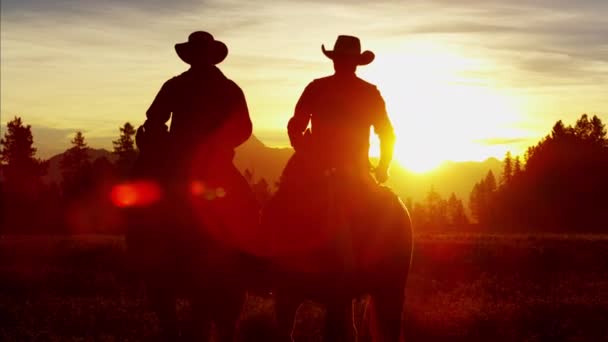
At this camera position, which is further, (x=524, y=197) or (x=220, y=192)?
(x=524, y=197)

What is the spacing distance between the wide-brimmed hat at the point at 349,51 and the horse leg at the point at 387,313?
2706 millimetres

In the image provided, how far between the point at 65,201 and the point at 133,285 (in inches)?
2325

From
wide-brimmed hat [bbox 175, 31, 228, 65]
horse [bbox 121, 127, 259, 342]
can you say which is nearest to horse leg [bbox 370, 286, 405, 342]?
horse [bbox 121, 127, 259, 342]

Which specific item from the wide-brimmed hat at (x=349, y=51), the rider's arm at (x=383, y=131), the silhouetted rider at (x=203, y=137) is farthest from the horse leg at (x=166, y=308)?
the wide-brimmed hat at (x=349, y=51)

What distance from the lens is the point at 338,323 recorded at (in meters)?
9.67

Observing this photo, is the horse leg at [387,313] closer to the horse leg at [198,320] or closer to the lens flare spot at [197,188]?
the horse leg at [198,320]

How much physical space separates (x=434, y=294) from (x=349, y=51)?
63.5ft

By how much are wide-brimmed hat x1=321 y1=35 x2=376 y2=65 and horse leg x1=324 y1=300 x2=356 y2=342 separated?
9.15 feet

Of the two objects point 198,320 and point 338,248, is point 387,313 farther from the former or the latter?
point 198,320

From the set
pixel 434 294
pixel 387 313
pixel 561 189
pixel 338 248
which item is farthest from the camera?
pixel 561 189

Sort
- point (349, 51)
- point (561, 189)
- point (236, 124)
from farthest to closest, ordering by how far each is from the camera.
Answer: point (561, 189) < point (236, 124) < point (349, 51)

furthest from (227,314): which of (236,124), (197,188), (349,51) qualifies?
(349,51)

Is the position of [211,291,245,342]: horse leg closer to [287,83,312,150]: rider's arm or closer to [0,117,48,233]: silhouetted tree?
[287,83,312,150]: rider's arm

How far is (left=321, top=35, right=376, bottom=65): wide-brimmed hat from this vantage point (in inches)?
393
